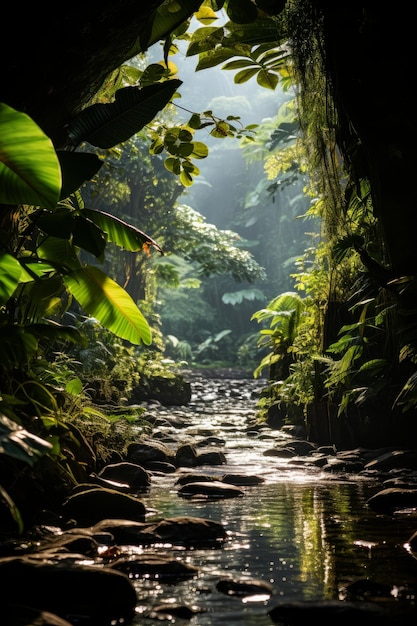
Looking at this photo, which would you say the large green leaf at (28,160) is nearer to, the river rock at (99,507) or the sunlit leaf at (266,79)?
the river rock at (99,507)

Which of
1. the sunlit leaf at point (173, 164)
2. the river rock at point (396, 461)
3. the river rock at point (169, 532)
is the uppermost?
the sunlit leaf at point (173, 164)

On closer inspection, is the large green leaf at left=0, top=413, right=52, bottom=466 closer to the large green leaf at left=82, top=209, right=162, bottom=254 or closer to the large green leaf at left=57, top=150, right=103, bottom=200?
the large green leaf at left=57, top=150, right=103, bottom=200

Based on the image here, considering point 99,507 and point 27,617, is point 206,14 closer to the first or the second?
point 99,507

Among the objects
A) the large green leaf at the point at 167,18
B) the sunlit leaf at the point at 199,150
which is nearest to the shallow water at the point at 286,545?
the sunlit leaf at the point at 199,150

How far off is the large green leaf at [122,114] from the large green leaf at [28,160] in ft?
Result: 4.13

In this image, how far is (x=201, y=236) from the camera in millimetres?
19328

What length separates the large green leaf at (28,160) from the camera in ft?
8.79

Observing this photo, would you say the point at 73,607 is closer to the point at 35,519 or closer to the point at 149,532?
the point at 149,532

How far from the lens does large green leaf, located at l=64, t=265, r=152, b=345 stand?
4199 millimetres

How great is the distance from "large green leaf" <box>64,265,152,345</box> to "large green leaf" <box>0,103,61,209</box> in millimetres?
1272

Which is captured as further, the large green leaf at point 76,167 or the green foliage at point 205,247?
the green foliage at point 205,247

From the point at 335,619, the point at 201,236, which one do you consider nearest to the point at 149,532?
the point at 335,619

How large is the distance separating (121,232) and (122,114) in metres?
0.79

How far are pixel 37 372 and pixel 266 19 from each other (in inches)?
116
